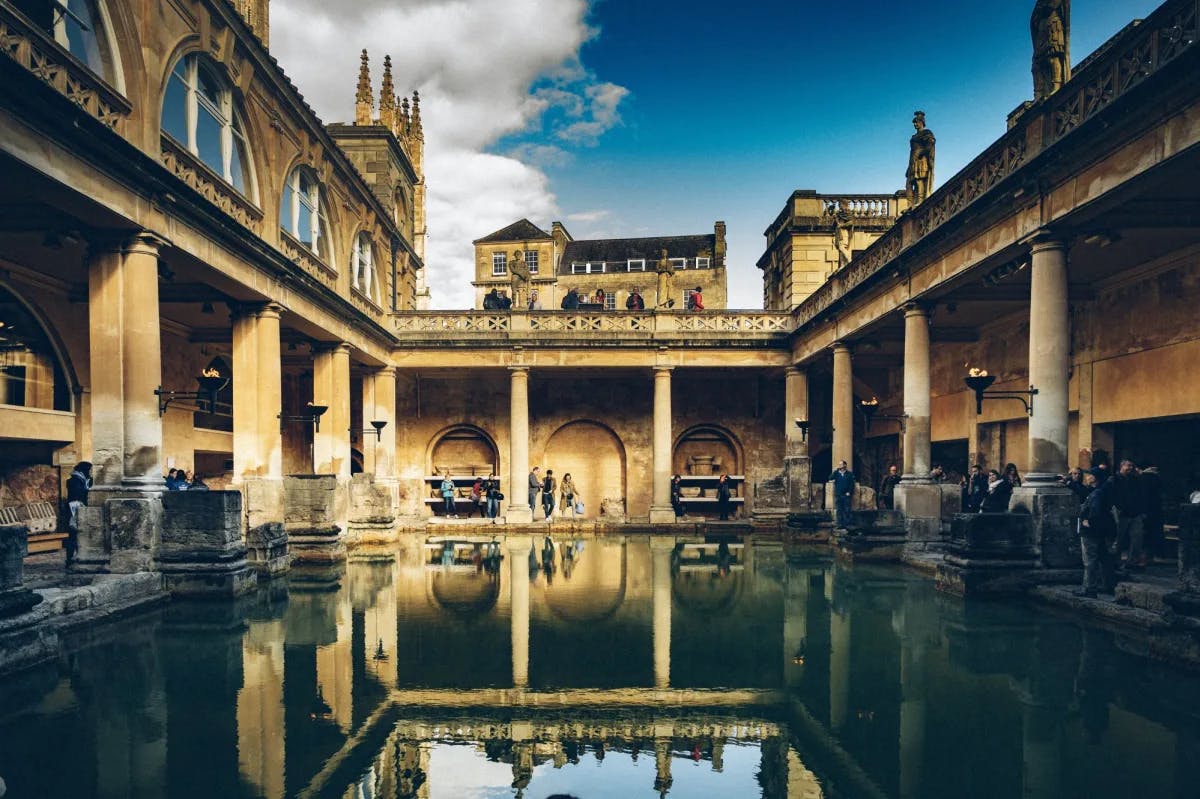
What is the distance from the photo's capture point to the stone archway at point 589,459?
26.5m

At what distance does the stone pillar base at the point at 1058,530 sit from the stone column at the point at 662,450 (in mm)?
12250

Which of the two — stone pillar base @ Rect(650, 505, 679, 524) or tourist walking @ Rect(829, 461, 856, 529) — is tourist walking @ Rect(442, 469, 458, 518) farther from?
tourist walking @ Rect(829, 461, 856, 529)

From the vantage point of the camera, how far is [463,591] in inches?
389

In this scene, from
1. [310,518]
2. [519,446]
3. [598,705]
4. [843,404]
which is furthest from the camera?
[519,446]

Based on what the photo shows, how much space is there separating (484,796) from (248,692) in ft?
8.45

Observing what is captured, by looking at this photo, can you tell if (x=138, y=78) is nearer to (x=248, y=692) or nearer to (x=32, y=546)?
(x=248, y=692)

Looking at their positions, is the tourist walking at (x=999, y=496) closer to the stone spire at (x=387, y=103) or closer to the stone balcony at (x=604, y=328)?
the stone balcony at (x=604, y=328)

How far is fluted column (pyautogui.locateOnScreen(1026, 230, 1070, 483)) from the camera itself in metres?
9.47

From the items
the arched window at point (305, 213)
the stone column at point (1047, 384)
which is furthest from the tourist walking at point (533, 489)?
the stone column at point (1047, 384)

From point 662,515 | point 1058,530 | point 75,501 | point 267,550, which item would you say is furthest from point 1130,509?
point 75,501

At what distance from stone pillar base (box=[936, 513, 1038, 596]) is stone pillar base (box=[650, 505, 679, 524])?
11.7 meters

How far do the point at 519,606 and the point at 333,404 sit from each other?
1055 cm

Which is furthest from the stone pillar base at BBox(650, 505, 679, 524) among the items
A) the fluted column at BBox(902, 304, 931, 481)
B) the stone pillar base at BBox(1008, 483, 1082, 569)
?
the stone pillar base at BBox(1008, 483, 1082, 569)

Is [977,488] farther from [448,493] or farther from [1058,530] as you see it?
[448,493]
